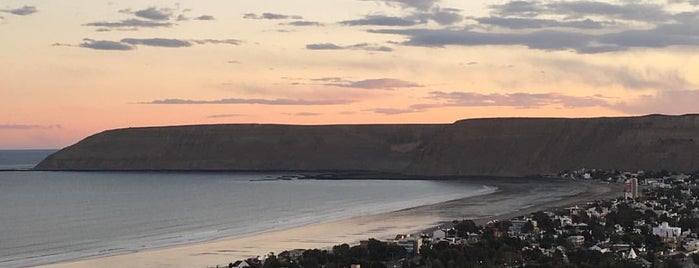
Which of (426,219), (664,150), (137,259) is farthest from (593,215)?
(664,150)

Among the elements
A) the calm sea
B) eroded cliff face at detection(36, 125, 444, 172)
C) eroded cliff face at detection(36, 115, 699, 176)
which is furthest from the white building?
eroded cliff face at detection(36, 125, 444, 172)

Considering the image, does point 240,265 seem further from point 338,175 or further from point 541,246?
point 338,175

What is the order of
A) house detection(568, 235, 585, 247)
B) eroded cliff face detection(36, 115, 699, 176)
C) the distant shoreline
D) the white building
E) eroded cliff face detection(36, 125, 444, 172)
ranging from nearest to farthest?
house detection(568, 235, 585, 247) < the white building < the distant shoreline < eroded cliff face detection(36, 115, 699, 176) < eroded cliff face detection(36, 125, 444, 172)

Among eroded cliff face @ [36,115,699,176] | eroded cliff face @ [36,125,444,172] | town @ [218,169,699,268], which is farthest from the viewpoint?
eroded cliff face @ [36,125,444,172]

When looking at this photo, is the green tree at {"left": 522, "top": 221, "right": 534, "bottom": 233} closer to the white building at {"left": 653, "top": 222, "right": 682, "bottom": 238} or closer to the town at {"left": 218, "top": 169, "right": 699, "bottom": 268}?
the town at {"left": 218, "top": 169, "right": 699, "bottom": 268}

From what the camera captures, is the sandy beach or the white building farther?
the white building

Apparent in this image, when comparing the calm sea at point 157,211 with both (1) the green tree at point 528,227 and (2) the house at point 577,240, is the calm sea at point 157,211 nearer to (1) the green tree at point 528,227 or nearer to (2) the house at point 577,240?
(1) the green tree at point 528,227
